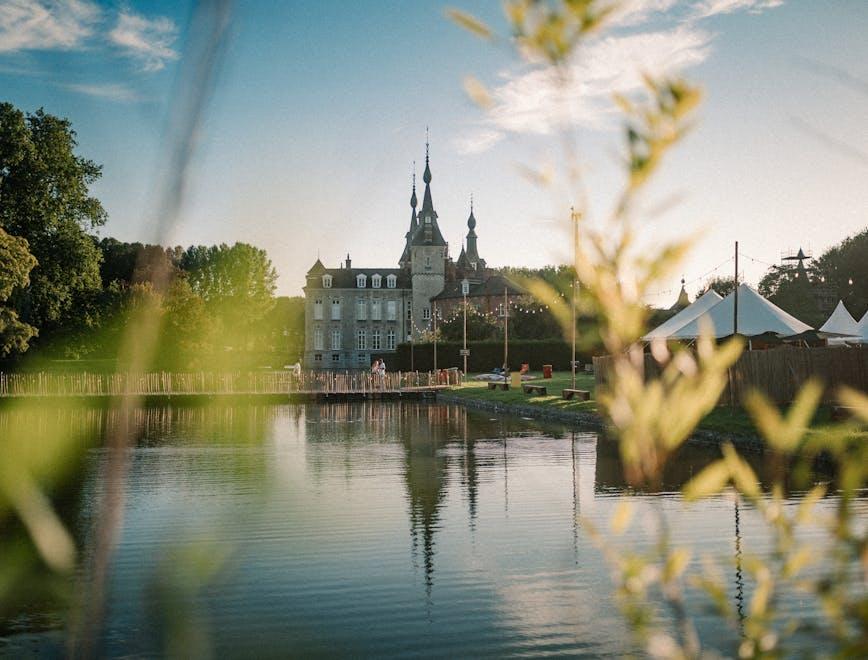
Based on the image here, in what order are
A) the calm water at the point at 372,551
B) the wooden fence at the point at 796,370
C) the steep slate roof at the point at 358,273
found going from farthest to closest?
the steep slate roof at the point at 358,273
the wooden fence at the point at 796,370
the calm water at the point at 372,551

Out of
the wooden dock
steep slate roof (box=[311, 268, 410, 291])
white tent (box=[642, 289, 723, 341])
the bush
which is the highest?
steep slate roof (box=[311, 268, 410, 291])

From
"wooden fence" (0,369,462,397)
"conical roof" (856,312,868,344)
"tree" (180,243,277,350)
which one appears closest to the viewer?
"conical roof" (856,312,868,344)

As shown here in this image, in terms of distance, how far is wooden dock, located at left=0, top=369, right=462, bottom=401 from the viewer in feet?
151

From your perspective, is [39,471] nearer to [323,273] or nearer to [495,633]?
[495,633]

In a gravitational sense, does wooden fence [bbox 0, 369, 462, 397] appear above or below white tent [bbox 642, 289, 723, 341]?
below

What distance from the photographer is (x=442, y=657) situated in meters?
7.40

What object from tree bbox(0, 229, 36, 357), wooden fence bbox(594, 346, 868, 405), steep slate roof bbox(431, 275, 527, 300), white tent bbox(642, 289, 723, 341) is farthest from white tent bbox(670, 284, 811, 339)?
steep slate roof bbox(431, 275, 527, 300)

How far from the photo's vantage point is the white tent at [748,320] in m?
33.7

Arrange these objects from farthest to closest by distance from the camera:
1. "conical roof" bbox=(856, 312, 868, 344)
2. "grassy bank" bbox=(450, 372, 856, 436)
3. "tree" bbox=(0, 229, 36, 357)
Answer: "tree" bbox=(0, 229, 36, 357), "conical roof" bbox=(856, 312, 868, 344), "grassy bank" bbox=(450, 372, 856, 436)

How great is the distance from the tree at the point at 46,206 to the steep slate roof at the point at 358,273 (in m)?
55.1

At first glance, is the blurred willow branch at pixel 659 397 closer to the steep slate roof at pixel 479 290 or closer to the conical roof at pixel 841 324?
the conical roof at pixel 841 324

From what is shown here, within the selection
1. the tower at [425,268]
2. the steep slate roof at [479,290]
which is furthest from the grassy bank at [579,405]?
the tower at [425,268]

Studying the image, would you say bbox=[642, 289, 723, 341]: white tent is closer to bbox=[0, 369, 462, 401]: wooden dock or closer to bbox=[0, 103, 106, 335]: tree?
bbox=[0, 369, 462, 401]: wooden dock

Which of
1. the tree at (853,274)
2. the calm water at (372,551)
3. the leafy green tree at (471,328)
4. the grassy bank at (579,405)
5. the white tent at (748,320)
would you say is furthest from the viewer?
the leafy green tree at (471,328)
